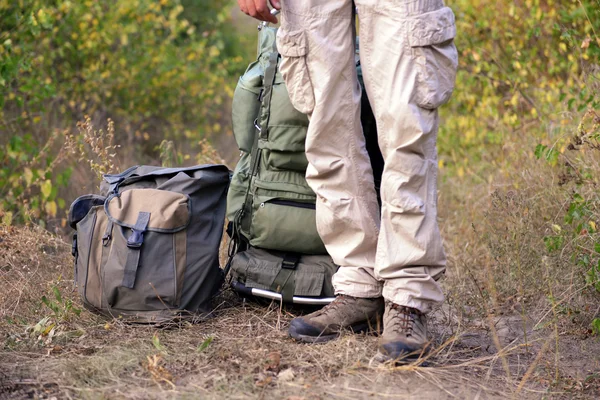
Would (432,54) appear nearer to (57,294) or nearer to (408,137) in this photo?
(408,137)

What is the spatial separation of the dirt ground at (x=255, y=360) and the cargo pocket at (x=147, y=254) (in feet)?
0.38

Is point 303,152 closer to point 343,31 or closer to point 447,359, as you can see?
point 343,31

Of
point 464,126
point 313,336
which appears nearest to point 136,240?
point 313,336

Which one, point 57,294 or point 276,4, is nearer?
point 276,4

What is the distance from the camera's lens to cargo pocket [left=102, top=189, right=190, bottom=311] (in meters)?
2.70

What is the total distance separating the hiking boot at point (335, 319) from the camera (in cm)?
260

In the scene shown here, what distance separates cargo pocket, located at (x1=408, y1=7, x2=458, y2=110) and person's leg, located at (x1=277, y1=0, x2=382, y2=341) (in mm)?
272

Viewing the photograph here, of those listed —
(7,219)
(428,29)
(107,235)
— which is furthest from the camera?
(7,219)

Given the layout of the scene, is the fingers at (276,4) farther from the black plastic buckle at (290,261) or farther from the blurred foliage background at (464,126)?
the blurred foliage background at (464,126)

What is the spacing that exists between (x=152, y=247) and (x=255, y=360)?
616 mm

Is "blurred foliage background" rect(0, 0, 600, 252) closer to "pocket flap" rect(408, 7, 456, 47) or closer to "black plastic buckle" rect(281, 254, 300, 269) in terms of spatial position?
"pocket flap" rect(408, 7, 456, 47)

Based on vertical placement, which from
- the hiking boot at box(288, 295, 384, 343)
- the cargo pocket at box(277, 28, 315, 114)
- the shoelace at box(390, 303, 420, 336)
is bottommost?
the hiking boot at box(288, 295, 384, 343)

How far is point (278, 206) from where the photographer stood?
285 centimetres

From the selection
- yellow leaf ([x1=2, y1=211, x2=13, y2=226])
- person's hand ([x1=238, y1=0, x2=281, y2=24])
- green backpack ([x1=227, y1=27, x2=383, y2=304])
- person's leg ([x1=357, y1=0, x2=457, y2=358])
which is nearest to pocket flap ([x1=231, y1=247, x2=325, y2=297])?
green backpack ([x1=227, y1=27, x2=383, y2=304])
